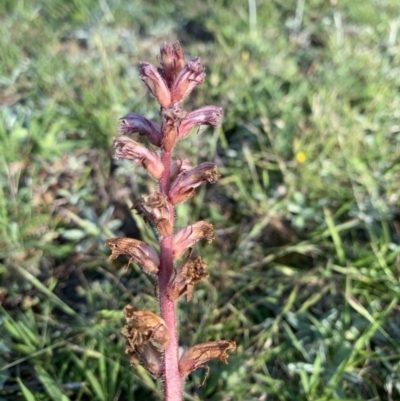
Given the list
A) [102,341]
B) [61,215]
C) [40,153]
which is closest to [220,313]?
[102,341]

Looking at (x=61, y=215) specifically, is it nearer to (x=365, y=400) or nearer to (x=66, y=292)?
(x=66, y=292)

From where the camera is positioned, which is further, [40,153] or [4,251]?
[40,153]

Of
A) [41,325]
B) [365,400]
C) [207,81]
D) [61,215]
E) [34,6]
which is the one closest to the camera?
[365,400]

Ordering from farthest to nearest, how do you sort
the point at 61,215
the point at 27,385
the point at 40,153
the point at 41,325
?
the point at 40,153, the point at 61,215, the point at 41,325, the point at 27,385

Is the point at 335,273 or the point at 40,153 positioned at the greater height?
the point at 40,153

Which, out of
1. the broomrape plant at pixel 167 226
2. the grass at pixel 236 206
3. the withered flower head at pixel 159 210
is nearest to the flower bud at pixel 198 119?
the broomrape plant at pixel 167 226

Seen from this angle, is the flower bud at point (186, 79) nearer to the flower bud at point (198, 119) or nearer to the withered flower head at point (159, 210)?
the flower bud at point (198, 119)

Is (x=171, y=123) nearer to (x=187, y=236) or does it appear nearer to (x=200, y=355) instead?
(x=187, y=236)

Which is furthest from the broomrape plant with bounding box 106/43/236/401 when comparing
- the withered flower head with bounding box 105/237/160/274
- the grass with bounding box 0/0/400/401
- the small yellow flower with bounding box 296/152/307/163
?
the small yellow flower with bounding box 296/152/307/163
